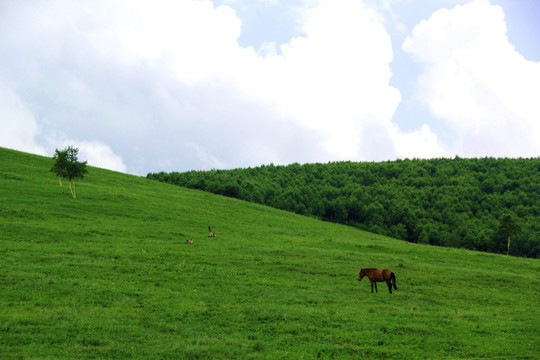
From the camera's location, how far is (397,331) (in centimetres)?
2038

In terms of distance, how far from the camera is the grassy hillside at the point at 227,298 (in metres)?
17.4

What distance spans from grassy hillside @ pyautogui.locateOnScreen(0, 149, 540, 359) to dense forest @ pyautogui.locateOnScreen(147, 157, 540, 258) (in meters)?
67.9

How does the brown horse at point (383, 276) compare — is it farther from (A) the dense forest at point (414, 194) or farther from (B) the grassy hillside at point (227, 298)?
(A) the dense forest at point (414, 194)

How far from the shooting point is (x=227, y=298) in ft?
80.8

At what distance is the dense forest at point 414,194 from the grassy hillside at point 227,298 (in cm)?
6793

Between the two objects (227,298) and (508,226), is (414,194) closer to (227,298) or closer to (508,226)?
(508,226)

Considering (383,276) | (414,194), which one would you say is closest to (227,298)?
(383,276)

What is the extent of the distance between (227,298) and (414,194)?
421 ft

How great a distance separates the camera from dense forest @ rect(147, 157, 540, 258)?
4663 inches

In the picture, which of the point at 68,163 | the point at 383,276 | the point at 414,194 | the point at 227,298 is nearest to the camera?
the point at 227,298

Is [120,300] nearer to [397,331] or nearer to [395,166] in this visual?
[397,331]

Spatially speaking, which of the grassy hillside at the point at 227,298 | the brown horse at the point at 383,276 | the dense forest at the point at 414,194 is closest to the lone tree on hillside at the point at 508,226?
the grassy hillside at the point at 227,298

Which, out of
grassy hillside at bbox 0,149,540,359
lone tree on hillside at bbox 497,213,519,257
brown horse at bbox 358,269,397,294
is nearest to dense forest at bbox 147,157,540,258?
lone tree on hillside at bbox 497,213,519,257

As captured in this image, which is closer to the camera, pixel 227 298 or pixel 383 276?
pixel 227 298
